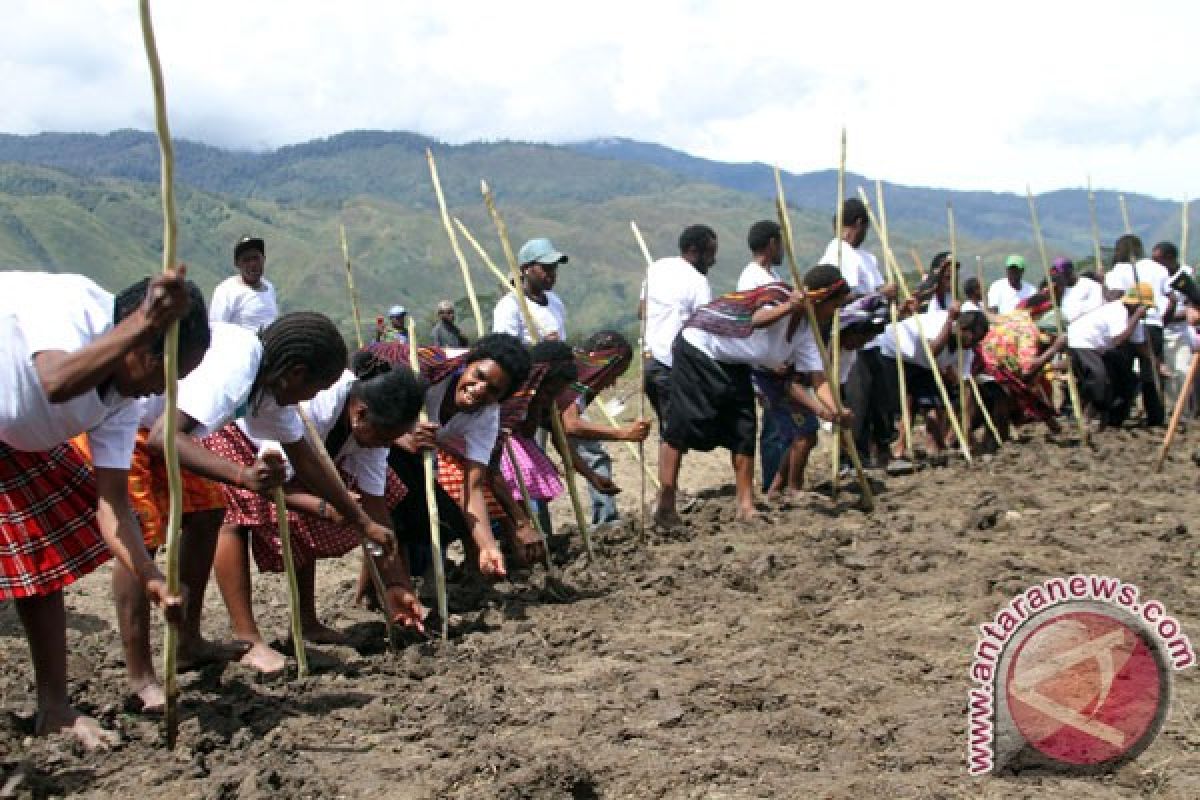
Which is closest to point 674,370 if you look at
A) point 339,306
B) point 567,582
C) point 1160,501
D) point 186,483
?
point 567,582

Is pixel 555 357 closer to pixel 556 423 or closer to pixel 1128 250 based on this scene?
pixel 556 423

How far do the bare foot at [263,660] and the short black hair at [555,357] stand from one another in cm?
195

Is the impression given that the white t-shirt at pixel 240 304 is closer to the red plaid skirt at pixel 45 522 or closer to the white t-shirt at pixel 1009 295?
the red plaid skirt at pixel 45 522

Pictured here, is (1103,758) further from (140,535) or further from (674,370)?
(674,370)

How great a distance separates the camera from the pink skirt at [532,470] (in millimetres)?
5691

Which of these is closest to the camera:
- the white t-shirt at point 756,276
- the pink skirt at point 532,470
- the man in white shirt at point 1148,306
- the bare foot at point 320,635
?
the bare foot at point 320,635

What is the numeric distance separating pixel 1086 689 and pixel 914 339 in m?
5.28

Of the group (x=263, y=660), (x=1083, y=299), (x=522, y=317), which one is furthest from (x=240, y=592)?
(x=1083, y=299)

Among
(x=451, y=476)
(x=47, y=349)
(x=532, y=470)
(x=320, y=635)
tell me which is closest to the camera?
(x=47, y=349)

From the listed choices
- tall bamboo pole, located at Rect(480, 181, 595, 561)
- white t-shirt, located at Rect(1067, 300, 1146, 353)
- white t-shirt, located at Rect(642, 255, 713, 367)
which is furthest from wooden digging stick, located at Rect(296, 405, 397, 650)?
white t-shirt, located at Rect(1067, 300, 1146, 353)

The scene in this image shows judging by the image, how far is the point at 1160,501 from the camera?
6.57 metres

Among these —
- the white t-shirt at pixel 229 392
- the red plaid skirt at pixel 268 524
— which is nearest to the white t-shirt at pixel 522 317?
the red plaid skirt at pixel 268 524

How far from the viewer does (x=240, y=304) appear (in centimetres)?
680

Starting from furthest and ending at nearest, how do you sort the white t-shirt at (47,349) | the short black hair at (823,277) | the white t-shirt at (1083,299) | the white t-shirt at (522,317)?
the white t-shirt at (1083,299), the white t-shirt at (522,317), the short black hair at (823,277), the white t-shirt at (47,349)
